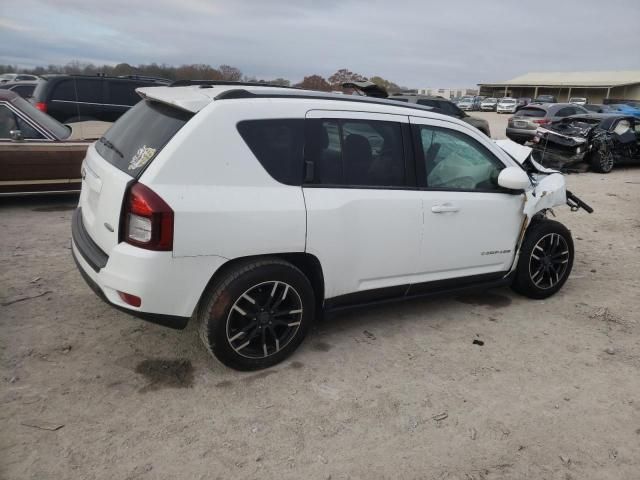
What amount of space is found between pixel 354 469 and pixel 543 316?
8.61 ft

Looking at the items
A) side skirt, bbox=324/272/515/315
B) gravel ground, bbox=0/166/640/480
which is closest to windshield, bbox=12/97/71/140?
gravel ground, bbox=0/166/640/480

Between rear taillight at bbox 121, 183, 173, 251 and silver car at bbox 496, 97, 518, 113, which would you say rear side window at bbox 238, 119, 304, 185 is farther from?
silver car at bbox 496, 97, 518, 113

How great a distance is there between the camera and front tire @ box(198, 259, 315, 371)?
3.01 meters

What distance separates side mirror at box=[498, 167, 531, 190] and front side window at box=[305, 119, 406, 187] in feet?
3.09

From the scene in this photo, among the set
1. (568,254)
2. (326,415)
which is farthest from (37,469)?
(568,254)

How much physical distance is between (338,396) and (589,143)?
12.0 metres

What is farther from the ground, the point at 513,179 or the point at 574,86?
the point at 574,86

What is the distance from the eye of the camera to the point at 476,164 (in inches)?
160

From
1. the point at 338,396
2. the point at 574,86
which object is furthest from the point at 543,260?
the point at 574,86

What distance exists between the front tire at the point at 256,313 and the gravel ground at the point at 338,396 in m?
0.15

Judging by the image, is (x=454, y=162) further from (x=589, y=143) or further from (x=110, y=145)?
(x=589, y=143)

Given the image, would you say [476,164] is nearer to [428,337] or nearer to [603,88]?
[428,337]

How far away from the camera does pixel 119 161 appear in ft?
10.2

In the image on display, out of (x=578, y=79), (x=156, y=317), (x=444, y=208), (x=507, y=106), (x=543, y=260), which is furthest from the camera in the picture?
(x=578, y=79)
